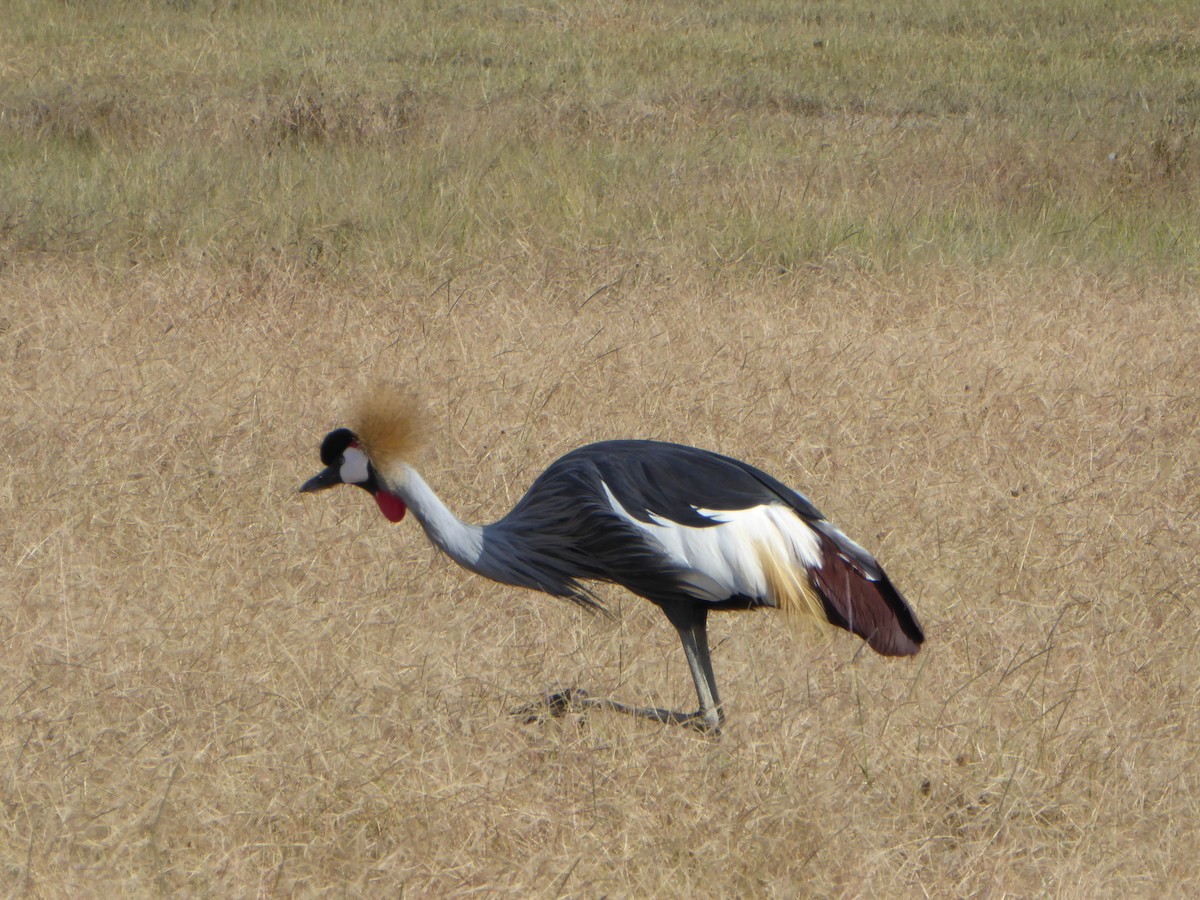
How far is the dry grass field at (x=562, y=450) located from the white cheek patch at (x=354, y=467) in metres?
0.39

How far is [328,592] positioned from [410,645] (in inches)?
13.7

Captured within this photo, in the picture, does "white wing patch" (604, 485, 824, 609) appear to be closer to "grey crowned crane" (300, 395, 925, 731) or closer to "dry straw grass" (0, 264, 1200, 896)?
"grey crowned crane" (300, 395, 925, 731)

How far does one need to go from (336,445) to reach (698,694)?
2.77ft

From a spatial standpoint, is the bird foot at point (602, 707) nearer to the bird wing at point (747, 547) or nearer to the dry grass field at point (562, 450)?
the dry grass field at point (562, 450)

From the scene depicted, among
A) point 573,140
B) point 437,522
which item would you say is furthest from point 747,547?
point 573,140

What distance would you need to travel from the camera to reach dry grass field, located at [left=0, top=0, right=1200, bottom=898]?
2369 mm

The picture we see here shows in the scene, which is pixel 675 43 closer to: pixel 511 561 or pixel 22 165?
pixel 22 165

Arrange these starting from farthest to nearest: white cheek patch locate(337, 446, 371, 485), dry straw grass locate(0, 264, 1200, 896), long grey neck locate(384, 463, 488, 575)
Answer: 1. white cheek patch locate(337, 446, 371, 485)
2. long grey neck locate(384, 463, 488, 575)
3. dry straw grass locate(0, 264, 1200, 896)

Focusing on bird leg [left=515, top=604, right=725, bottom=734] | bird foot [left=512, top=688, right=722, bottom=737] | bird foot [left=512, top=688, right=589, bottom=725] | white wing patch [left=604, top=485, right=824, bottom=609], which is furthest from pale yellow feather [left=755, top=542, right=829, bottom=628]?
bird foot [left=512, top=688, right=589, bottom=725]

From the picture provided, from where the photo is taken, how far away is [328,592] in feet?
10.7

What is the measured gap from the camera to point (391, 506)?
2777 mm

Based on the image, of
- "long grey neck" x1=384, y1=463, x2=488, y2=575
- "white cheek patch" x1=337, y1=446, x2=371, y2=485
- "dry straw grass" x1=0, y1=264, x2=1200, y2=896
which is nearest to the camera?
"dry straw grass" x1=0, y1=264, x2=1200, y2=896

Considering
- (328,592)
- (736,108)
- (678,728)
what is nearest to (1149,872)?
(678,728)

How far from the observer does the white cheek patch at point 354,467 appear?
2.73 metres
